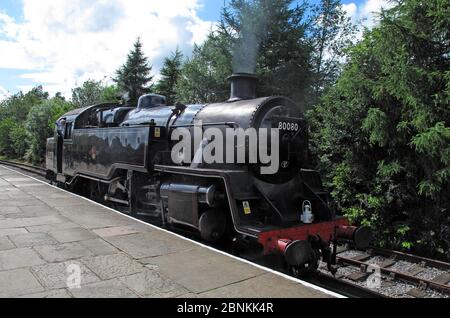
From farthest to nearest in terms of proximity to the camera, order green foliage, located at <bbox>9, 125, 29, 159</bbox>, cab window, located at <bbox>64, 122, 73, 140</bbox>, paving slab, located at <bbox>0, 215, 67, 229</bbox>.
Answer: green foliage, located at <bbox>9, 125, 29, 159</bbox>, cab window, located at <bbox>64, 122, 73, 140</bbox>, paving slab, located at <bbox>0, 215, 67, 229</bbox>

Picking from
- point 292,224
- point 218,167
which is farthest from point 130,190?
point 292,224

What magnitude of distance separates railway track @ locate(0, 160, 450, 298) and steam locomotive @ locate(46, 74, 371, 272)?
34cm

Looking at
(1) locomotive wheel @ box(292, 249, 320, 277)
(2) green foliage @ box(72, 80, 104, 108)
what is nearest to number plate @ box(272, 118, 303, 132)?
(1) locomotive wheel @ box(292, 249, 320, 277)

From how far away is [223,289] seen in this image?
4.16m

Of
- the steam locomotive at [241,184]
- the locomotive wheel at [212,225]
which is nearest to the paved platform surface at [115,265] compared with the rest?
the locomotive wheel at [212,225]

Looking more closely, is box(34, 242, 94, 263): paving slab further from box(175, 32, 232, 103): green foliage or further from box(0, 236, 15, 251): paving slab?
box(175, 32, 232, 103): green foliage

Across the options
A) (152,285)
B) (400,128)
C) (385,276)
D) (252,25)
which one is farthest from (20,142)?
(385,276)

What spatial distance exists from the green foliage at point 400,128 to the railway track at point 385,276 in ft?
2.16

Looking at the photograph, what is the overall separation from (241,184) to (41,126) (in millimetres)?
29755

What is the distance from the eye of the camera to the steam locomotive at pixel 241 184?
5.61 metres

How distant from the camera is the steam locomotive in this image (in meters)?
5.61

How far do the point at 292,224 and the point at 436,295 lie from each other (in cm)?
212

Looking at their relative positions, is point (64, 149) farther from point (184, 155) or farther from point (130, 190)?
point (184, 155)

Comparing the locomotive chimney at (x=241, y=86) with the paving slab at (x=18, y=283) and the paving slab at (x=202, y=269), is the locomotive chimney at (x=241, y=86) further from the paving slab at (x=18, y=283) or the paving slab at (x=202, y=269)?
the paving slab at (x=18, y=283)
